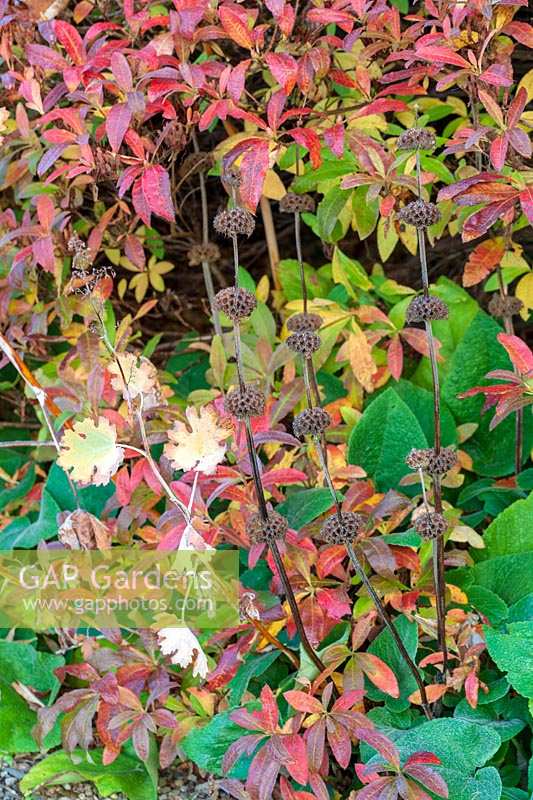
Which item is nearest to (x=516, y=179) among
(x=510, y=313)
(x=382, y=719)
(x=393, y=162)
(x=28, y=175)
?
(x=393, y=162)

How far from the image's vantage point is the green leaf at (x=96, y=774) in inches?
49.6

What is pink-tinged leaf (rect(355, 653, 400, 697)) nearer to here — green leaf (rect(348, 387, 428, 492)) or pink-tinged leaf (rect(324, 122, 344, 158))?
green leaf (rect(348, 387, 428, 492))

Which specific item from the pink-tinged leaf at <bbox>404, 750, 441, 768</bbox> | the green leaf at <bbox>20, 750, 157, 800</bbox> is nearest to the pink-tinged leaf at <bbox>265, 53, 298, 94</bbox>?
the pink-tinged leaf at <bbox>404, 750, 441, 768</bbox>

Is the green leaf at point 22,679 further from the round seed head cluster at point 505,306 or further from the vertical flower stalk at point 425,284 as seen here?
the round seed head cluster at point 505,306

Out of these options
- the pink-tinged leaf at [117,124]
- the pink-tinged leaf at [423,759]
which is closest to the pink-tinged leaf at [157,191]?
the pink-tinged leaf at [117,124]

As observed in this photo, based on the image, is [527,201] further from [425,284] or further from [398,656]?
[398,656]

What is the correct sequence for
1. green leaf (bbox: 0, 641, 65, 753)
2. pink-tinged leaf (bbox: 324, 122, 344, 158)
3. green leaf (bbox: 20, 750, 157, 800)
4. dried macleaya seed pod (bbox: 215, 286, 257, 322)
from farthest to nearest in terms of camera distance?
green leaf (bbox: 0, 641, 65, 753), green leaf (bbox: 20, 750, 157, 800), pink-tinged leaf (bbox: 324, 122, 344, 158), dried macleaya seed pod (bbox: 215, 286, 257, 322)

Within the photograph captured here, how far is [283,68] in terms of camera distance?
112 centimetres

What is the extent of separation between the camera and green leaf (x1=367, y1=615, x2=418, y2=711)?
1.17 metres

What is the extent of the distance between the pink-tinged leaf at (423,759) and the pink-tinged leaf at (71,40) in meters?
1.00

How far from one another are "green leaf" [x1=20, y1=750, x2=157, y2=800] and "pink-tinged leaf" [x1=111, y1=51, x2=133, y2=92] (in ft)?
3.07

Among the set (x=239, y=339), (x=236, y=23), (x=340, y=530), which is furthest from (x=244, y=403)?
(x=236, y=23)

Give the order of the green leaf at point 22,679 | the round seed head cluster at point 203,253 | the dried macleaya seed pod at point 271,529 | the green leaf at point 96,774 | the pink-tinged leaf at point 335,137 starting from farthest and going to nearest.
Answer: the round seed head cluster at point 203,253 < the green leaf at point 22,679 < the green leaf at point 96,774 < the pink-tinged leaf at point 335,137 < the dried macleaya seed pod at point 271,529

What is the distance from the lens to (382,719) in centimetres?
117
